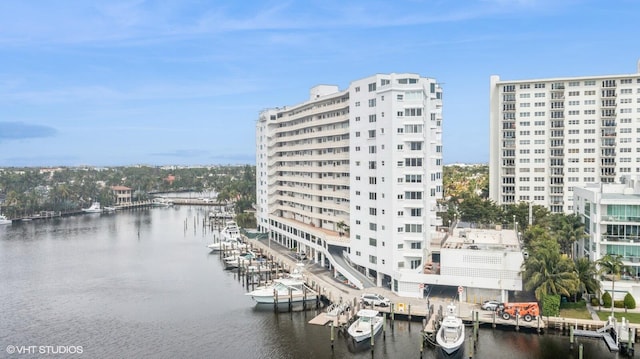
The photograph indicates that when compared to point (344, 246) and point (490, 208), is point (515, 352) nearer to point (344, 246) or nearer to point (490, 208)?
point (344, 246)

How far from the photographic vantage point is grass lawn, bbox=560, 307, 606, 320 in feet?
195

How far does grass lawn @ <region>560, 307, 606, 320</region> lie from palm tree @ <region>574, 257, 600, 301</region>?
73.8 inches

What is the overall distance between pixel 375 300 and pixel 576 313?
22702 mm

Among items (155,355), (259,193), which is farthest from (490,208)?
(155,355)

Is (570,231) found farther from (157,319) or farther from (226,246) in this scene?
(226,246)

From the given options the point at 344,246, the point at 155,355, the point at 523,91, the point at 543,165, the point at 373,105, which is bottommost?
the point at 155,355

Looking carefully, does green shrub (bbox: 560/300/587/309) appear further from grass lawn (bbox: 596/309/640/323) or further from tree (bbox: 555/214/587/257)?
tree (bbox: 555/214/587/257)

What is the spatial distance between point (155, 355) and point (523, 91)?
102 m

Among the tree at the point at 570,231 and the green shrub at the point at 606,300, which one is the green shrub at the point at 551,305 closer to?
the green shrub at the point at 606,300

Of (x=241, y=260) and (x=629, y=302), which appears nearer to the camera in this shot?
(x=629, y=302)

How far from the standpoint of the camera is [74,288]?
275ft

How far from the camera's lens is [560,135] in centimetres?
12288

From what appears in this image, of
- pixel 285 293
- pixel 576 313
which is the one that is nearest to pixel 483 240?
pixel 576 313

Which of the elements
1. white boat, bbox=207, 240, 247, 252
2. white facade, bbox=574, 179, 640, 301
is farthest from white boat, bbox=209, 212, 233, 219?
white facade, bbox=574, 179, 640, 301
